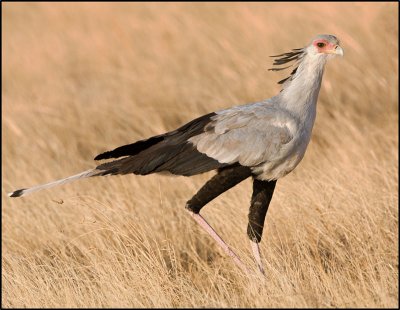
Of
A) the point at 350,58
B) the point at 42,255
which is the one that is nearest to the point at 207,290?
the point at 42,255

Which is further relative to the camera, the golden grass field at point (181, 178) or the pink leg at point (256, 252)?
the pink leg at point (256, 252)

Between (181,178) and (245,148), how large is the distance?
1.68 meters

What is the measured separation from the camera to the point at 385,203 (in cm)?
461

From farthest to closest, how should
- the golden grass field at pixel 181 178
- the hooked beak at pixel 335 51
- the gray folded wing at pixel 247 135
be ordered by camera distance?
the hooked beak at pixel 335 51
the gray folded wing at pixel 247 135
the golden grass field at pixel 181 178

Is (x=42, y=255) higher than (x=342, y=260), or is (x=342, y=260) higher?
(x=42, y=255)

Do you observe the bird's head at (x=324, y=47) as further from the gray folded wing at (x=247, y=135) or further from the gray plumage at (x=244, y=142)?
the gray folded wing at (x=247, y=135)

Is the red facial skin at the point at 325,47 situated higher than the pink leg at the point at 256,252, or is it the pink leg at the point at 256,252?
the red facial skin at the point at 325,47

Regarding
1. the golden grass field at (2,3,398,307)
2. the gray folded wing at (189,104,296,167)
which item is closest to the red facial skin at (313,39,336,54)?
the gray folded wing at (189,104,296,167)

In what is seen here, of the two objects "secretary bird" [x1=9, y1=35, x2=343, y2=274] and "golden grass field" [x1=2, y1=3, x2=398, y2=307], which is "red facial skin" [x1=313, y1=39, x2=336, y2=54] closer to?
"secretary bird" [x1=9, y1=35, x2=343, y2=274]

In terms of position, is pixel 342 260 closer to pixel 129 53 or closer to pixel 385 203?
pixel 385 203

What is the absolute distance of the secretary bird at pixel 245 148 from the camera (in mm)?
4051

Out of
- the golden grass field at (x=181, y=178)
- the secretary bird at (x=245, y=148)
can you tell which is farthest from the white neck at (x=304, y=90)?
the golden grass field at (x=181, y=178)

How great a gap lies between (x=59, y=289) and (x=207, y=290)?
80 cm

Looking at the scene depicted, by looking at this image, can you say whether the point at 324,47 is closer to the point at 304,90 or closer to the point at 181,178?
the point at 304,90
